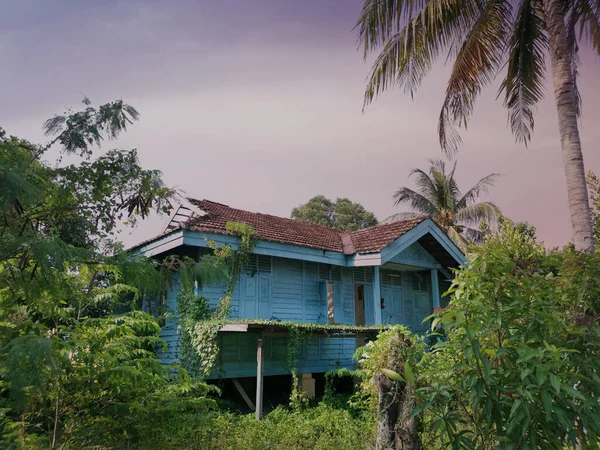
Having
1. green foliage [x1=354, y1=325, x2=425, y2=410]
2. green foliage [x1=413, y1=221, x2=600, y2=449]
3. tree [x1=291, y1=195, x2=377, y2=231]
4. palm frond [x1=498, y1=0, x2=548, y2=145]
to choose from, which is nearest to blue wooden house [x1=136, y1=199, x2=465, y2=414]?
green foliage [x1=354, y1=325, x2=425, y2=410]

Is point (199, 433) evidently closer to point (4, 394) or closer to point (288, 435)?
point (288, 435)

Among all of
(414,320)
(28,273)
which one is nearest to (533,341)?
(28,273)

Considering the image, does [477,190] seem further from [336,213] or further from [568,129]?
[568,129]

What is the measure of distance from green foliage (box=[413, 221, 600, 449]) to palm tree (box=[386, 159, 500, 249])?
74.5 feet

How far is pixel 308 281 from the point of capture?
534 inches

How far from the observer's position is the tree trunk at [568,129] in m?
7.30

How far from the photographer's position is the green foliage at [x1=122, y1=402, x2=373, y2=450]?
6043 mm

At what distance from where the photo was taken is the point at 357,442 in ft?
23.2

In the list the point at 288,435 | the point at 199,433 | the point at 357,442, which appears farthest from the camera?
the point at 288,435

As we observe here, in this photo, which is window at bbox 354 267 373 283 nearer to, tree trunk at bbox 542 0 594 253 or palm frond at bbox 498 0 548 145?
palm frond at bbox 498 0 548 145

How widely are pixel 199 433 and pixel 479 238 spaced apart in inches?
871

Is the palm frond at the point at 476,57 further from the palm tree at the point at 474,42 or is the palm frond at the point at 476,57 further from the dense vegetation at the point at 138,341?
the dense vegetation at the point at 138,341

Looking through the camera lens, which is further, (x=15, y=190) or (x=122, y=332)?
(x=122, y=332)

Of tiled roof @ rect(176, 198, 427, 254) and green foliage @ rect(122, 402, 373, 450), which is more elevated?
tiled roof @ rect(176, 198, 427, 254)
